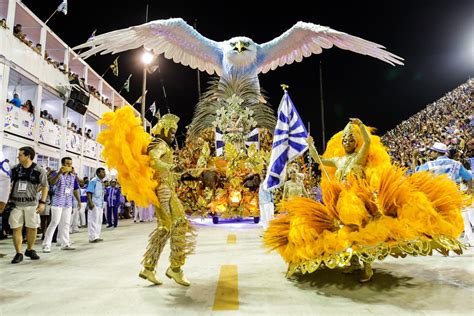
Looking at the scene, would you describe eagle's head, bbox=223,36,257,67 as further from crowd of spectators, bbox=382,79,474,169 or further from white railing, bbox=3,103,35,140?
white railing, bbox=3,103,35,140

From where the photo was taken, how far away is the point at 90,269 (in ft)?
17.2

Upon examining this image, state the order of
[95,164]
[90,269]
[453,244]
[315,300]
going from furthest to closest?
[95,164]
[90,269]
[453,244]
[315,300]

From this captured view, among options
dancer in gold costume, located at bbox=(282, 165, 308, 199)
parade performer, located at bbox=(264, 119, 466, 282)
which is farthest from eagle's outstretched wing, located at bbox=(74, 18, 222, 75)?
parade performer, located at bbox=(264, 119, 466, 282)

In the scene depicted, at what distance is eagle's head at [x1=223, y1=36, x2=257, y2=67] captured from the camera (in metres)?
12.4

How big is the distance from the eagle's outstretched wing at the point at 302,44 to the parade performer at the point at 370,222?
6.05 meters

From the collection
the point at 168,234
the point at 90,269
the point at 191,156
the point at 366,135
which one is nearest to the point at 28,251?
the point at 90,269

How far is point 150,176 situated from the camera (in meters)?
3.97

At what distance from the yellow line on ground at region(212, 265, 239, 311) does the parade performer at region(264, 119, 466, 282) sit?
0.65 metres

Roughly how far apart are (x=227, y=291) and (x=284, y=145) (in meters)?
3.11

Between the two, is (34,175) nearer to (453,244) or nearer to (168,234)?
(168,234)

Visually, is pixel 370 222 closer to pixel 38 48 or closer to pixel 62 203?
pixel 62 203

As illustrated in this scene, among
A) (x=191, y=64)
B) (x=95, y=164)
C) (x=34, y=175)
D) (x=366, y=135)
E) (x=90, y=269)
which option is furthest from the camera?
(x=95, y=164)

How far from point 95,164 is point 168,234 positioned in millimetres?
23321

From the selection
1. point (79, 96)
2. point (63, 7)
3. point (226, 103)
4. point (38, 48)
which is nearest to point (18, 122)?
point (38, 48)
